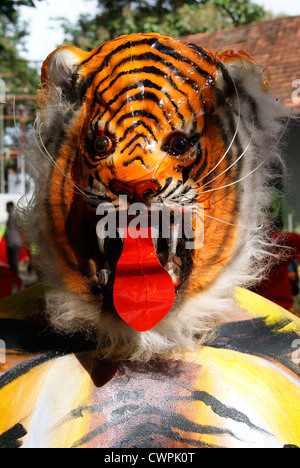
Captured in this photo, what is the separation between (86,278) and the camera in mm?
1123

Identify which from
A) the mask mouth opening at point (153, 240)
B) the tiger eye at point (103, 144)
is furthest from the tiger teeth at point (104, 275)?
the tiger eye at point (103, 144)

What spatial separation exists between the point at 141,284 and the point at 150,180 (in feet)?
0.75

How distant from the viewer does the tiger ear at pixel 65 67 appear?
3.78 feet

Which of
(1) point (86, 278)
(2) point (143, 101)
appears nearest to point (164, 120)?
(2) point (143, 101)

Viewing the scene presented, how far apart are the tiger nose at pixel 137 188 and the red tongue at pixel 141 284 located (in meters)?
0.07

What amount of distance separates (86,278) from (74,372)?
23 centimetres

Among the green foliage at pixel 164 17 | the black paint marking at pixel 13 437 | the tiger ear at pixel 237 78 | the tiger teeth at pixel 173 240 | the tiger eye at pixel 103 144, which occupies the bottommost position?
the black paint marking at pixel 13 437

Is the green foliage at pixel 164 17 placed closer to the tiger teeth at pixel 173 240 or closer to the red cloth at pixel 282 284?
the red cloth at pixel 282 284

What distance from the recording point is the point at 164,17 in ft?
24.7

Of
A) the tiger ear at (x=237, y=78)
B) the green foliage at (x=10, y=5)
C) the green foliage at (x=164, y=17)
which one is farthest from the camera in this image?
the green foliage at (x=164, y=17)

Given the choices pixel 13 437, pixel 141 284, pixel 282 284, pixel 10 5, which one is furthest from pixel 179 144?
pixel 10 5

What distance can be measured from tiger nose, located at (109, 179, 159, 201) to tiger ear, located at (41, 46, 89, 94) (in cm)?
33
